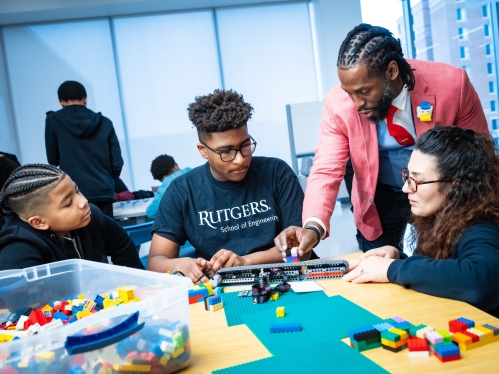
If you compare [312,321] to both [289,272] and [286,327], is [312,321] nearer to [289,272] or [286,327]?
[286,327]

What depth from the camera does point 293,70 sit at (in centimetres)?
723

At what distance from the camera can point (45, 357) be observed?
76 cm

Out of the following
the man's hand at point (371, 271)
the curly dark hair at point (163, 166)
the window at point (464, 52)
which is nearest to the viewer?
the man's hand at point (371, 271)

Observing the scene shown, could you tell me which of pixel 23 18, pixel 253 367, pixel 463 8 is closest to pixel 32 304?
pixel 253 367

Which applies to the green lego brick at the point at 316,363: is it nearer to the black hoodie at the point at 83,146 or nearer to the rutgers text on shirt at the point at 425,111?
the rutgers text on shirt at the point at 425,111

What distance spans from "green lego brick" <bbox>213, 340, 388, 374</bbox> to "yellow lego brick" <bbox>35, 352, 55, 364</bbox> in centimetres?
29

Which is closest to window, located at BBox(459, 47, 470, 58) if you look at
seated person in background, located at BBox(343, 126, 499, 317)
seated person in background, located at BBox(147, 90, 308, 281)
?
seated person in background, located at BBox(147, 90, 308, 281)

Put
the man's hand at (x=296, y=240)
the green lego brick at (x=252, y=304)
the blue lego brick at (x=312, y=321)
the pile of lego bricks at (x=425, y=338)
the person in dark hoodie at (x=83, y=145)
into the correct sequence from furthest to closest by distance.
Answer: the person in dark hoodie at (x=83, y=145) < the man's hand at (x=296, y=240) < the green lego brick at (x=252, y=304) < the blue lego brick at (x=312, y=321) < the pile of lego bricks at (x=425, y=338)

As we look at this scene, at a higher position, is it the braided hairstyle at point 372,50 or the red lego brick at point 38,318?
the braided hairstyle at point 372,50

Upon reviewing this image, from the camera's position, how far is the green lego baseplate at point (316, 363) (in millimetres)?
844

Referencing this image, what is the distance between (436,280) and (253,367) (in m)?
0.54

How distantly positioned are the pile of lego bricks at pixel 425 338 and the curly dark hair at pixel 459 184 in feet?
1.45

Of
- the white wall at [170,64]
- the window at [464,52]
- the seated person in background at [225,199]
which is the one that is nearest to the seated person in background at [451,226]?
the seated person in background at [225,199]

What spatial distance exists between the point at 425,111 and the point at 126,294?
4.29ft
